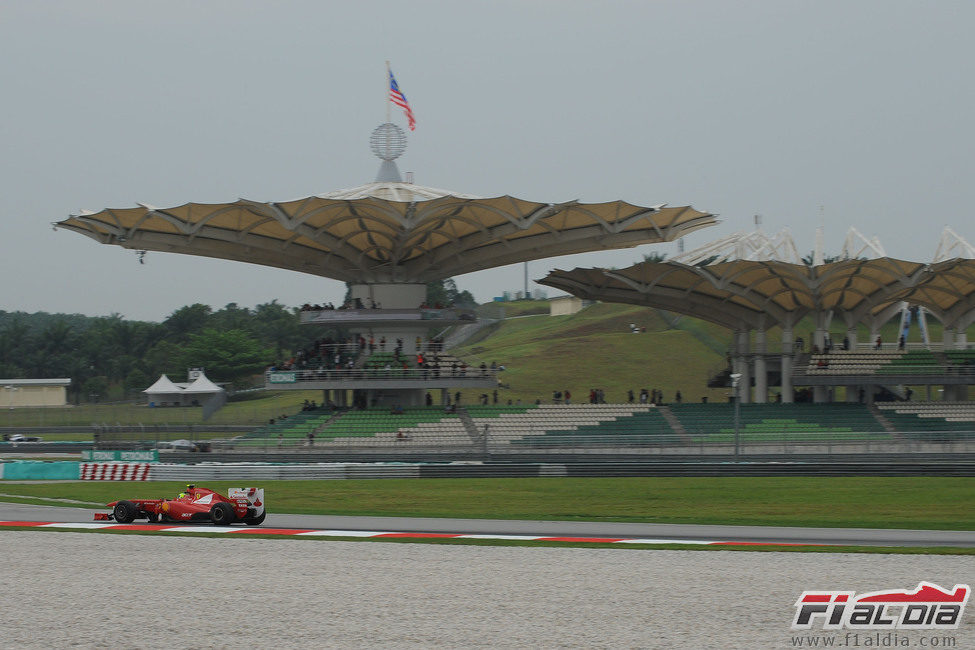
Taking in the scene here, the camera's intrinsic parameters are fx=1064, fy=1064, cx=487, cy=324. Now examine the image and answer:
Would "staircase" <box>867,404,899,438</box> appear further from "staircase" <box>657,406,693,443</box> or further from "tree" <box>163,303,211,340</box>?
"tree" <box>163,303,211,340</box>

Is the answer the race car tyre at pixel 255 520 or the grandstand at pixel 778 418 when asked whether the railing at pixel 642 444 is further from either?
the race car tyre at pixel 255 520

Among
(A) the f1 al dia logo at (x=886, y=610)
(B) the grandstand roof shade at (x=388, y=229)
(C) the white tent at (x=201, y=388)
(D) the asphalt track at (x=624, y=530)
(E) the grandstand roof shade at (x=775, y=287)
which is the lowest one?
(D) the asphalt track at (x=624, y=530)

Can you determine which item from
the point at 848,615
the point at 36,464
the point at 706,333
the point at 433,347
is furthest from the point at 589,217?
the point at 706,333

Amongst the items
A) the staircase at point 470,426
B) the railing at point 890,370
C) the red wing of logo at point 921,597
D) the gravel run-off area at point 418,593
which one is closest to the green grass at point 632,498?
the gravel run-off area at point 418,593

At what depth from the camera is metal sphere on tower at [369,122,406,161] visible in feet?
203

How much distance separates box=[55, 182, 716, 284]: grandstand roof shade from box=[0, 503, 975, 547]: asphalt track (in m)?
24.5

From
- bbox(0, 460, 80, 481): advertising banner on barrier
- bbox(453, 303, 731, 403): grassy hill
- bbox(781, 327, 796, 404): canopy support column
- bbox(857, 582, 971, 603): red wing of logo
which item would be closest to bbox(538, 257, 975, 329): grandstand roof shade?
bbox(781, 327, 796, 404): canopy support column

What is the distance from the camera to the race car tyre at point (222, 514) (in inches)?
1021

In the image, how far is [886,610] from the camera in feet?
46.1

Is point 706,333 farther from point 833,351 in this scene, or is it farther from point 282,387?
point 282,387

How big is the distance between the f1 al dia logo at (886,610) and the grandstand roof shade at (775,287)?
42.1 meters

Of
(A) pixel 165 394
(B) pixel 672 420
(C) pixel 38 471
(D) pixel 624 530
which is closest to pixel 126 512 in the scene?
(D) pixel 624 530

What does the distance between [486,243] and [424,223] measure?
5588 mm

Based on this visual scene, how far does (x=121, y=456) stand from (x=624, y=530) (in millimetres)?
32591
